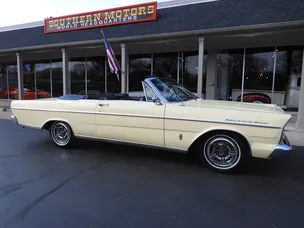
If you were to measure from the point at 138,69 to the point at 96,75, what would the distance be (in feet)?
9.52

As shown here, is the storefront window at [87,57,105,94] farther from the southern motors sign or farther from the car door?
the car door

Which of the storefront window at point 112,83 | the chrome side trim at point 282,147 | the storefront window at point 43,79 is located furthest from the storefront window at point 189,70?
the storefront window at point 43,79

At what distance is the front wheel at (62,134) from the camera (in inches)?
204

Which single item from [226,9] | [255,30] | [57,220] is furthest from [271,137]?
[226,9]

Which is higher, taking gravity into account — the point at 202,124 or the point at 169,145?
the point at 202,124

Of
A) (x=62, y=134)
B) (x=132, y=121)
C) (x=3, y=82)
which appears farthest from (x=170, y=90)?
(x=3, y=82)

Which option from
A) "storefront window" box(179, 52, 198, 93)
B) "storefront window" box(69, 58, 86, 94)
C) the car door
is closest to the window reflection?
"storefront window" box(69, 58, 86, 94)

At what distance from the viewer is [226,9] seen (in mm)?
8234

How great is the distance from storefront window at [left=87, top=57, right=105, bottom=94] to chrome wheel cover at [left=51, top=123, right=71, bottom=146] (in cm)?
907

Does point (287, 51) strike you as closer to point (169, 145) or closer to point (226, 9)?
point (226, 9)

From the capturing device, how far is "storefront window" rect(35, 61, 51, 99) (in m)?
15.7

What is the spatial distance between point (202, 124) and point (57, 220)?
2.49 meters

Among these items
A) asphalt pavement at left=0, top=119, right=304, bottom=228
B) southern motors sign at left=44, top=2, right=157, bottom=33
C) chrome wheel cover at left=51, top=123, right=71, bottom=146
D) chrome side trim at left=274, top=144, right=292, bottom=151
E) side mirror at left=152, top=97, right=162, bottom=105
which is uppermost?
southern motors sign at left=44, top=2, right=157, bottom=33

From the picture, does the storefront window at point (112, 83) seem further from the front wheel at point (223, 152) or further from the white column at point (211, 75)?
the front wheel at point (223, 152)
